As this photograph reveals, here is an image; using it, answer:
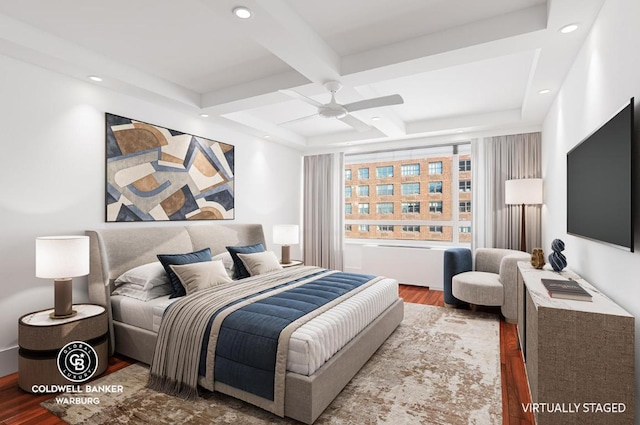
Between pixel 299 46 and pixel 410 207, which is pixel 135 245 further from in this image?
pixel 410 207

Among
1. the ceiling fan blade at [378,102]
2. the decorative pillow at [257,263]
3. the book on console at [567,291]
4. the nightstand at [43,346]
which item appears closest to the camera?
the book on console at [567,291]

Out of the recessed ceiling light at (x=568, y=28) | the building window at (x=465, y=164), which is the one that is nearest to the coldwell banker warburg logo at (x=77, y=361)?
the recessed ceiling light at (x=568, y=28)

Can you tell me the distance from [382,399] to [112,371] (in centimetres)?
220

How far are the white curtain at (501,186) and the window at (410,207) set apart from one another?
3.44ft

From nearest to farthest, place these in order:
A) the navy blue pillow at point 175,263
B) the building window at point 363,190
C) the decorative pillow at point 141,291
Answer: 1. the decorative pillow at point 141,291
2. the navy blue pillow at point 175,263
3. the building window at point 363,190

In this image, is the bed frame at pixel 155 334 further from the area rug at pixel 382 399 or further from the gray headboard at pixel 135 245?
the area rug at pixel 382 399

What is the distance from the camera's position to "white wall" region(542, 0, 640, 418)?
165cm

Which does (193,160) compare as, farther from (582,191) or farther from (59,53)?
(582,191)

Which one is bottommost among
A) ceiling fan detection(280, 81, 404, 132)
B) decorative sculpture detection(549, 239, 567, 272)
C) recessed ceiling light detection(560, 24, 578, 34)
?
decorative sculpture detection(549, 239, 567, 272)

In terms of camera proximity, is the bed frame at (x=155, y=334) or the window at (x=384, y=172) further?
the window at (x=384, y=172)

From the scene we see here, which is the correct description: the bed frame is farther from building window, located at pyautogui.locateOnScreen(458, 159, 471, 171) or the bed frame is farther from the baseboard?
building window, located at pyautogui.locateOnScreen(458, 159, 471, 171)

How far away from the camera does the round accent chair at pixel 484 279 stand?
3.94 metres

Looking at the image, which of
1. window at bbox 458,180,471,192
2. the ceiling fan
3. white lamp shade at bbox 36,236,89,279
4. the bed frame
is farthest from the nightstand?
window at bbox 458,180,471,192

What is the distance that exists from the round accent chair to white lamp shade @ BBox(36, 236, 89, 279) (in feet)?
13.4
